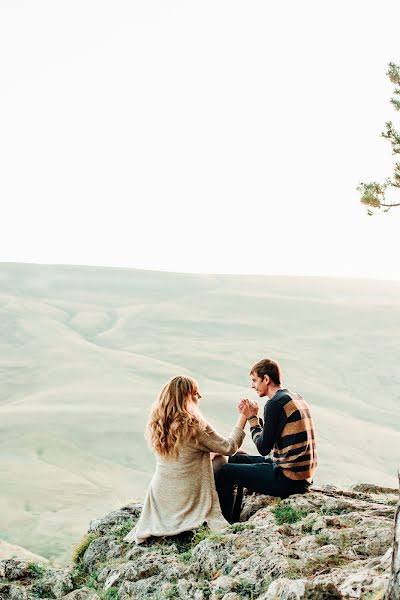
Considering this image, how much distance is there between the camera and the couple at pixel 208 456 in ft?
25.3

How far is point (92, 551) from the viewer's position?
8547mm

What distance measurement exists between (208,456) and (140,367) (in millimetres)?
78563

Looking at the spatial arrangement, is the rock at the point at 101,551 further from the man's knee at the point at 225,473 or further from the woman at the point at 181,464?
the man's knee at the point at 225,473

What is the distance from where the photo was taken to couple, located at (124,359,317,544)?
7.71 metres

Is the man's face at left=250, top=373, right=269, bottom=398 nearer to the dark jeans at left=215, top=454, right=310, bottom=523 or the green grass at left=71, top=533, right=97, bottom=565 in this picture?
the dark jeans at left=215, top=454, right=310, bottom=523

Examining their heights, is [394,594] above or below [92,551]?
above

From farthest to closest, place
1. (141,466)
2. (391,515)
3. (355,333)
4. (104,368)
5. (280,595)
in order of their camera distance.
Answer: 1. (355,333)
2. (104,368)
3. (141,466)
4. (391,515)
5. (280,595)

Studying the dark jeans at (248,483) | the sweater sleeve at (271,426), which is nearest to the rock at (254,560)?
the dark jeans at (248,483)

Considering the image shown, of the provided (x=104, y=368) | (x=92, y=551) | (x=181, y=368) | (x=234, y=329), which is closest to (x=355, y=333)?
(x=234, y=329)

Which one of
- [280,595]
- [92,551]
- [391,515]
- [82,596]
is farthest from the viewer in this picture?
[92,551]

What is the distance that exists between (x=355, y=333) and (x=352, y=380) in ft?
74.5

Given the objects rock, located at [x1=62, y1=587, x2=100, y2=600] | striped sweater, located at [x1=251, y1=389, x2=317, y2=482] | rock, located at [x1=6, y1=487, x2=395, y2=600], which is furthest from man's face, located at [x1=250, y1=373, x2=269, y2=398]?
rock, located at [x1=62, y1=587, x2=100, y2=600]

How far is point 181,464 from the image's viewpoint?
25.9ft

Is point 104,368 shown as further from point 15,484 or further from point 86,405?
point 15,484
